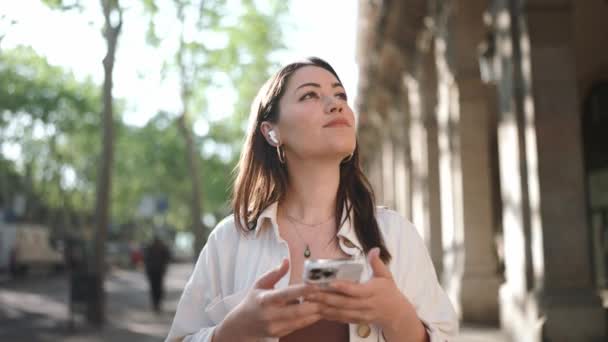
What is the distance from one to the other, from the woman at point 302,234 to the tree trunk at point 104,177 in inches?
462

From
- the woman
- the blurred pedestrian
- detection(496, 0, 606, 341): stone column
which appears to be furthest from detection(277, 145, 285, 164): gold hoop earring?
the blurred pedestrian

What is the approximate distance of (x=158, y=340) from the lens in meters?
11.4

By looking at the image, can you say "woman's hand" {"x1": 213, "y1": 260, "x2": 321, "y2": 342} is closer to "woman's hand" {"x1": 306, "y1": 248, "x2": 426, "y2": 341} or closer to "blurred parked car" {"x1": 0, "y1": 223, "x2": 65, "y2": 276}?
"woman's hand" {"x1": 306, "y1": 248, "x2": 426, "y2": 341}

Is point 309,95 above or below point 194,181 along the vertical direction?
below

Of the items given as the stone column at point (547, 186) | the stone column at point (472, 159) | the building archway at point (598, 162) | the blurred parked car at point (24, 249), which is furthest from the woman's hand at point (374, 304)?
the blurred parked car at point (24, 249)

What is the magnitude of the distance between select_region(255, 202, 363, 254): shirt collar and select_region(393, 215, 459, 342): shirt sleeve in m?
0.14

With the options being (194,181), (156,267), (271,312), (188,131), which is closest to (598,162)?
(156,267)

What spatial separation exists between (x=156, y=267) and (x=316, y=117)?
1623 cm

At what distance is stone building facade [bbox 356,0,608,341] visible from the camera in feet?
27.1

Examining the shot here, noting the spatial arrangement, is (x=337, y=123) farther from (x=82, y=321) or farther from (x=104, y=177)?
(x=82, y=321)

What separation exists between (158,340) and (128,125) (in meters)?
39.4

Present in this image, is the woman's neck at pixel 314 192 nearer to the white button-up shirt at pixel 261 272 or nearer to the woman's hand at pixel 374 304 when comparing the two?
the white button-up shirt at pixel 261 272

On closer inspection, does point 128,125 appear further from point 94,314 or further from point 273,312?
point 273,312

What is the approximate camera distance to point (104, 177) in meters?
14.1
